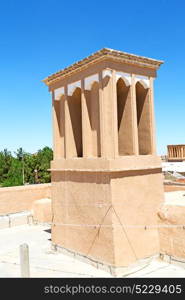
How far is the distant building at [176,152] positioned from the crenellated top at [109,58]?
1244 centimetres

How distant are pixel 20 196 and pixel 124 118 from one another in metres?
9.05

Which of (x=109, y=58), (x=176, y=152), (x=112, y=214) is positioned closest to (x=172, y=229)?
(x=112, y=214)

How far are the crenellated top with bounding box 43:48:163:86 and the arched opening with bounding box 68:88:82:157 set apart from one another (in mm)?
849

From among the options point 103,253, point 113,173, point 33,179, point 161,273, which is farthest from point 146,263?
point 33,179

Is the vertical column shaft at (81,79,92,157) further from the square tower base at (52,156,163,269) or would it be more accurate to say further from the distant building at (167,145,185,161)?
the distant building at (167,145,185,161)

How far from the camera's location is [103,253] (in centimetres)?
859

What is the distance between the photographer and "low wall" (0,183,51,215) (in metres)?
15.8

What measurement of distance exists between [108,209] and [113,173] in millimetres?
988

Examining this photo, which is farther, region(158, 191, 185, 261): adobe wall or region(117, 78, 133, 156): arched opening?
region(117, 78, 133, 156): arched opening

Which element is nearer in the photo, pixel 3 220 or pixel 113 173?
pixel 113 173

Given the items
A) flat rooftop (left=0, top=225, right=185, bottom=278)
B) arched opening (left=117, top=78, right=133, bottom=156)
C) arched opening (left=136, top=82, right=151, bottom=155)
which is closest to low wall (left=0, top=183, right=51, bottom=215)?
flat rooftop (left=0, top=225, right=185, bottom=278)

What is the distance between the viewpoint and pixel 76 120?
1080 centimetres

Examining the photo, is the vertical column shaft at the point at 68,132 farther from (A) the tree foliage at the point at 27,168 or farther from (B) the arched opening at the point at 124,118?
(A) the tree foliage at the point at 27,168

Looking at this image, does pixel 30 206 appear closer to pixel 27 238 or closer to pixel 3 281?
pixel 27 238
